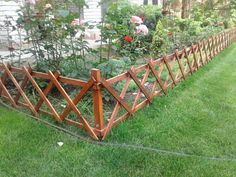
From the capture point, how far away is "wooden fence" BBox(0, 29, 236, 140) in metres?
3.82

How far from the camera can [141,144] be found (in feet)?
12.5

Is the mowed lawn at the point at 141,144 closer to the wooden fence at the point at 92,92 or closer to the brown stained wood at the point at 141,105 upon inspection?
the brown stained wood at the point at 141,105

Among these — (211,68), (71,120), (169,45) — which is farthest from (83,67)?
(211,68)

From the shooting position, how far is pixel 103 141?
3.83m

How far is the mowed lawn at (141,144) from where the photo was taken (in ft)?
10.8

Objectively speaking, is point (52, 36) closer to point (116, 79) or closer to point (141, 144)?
point (116, 79)

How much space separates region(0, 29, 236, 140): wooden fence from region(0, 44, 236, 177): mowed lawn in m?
0.19

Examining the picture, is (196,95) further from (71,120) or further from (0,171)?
(0,171)

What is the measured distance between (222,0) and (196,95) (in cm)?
1512

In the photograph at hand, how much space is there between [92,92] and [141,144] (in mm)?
939

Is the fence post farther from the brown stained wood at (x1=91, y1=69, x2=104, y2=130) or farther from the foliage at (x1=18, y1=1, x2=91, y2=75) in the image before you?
the foliage at (x1=18, y1=1, x2=91, y2=75)

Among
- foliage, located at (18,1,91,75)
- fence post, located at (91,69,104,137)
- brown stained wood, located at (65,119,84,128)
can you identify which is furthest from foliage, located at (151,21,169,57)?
fence post, located at (91,69,104,137)

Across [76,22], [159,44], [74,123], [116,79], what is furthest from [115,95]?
[159,44]

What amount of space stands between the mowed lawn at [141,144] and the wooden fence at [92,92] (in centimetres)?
19
